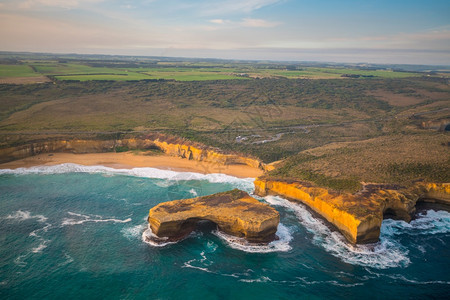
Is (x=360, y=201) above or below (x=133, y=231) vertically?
above

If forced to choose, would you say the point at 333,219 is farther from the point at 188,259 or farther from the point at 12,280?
the point at 12,280

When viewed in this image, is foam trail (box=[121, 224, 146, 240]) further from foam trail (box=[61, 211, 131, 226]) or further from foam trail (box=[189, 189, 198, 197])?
foam trail (box=[189, 189, 198, 197])

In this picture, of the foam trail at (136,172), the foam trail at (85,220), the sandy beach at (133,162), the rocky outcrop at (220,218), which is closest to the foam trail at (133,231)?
the rocky outcrop at (220,218)

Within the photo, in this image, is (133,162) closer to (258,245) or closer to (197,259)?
(197,259)

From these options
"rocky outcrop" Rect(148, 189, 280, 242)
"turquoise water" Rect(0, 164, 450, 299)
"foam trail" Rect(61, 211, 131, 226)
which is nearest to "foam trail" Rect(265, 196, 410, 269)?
"turquoise water" Rect(0, 164, 450, 299)

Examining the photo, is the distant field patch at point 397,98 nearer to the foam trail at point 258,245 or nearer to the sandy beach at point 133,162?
the sandy beach at point 133,162

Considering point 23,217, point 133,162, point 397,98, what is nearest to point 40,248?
point 23,217
